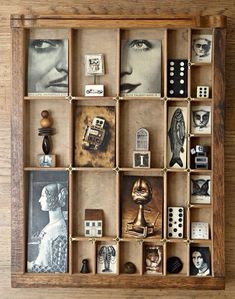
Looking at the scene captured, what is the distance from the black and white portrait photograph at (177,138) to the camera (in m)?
1.52

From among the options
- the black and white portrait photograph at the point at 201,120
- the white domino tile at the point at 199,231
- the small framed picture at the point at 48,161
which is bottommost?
the white domino tile at the point at 199,231

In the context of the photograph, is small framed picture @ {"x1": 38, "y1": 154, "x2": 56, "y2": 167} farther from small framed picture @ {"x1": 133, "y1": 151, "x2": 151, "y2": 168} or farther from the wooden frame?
small framed picture @ {"x1": 133, "y1": 151, "x2": 151, "y2": 168}

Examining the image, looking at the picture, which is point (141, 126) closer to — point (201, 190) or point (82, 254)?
point (201, 190)

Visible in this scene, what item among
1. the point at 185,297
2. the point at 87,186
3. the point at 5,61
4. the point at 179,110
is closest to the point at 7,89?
the point at 5,61

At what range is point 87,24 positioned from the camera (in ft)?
4.92

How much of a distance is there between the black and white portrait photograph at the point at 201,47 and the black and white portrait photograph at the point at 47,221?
477 millimetres

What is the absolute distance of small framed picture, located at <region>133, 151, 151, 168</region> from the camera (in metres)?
1.52

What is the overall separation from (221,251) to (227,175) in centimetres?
21

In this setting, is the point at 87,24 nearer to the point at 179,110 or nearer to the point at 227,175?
the point at 179,110

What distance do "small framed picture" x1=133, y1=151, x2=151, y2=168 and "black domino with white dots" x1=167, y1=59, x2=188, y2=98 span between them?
0.56 ft

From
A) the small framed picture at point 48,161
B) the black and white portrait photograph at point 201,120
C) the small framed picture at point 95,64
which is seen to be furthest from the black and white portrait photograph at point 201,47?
the small framed picture at point 48,161

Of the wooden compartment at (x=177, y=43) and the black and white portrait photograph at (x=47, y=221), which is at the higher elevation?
the wooden compartment at (x=177, y=43)

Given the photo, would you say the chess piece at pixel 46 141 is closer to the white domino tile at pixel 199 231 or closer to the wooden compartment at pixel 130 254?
the wooden compartment at pixel 130 254

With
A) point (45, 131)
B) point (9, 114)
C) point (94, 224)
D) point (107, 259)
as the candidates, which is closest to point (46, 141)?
point (45, 131)
